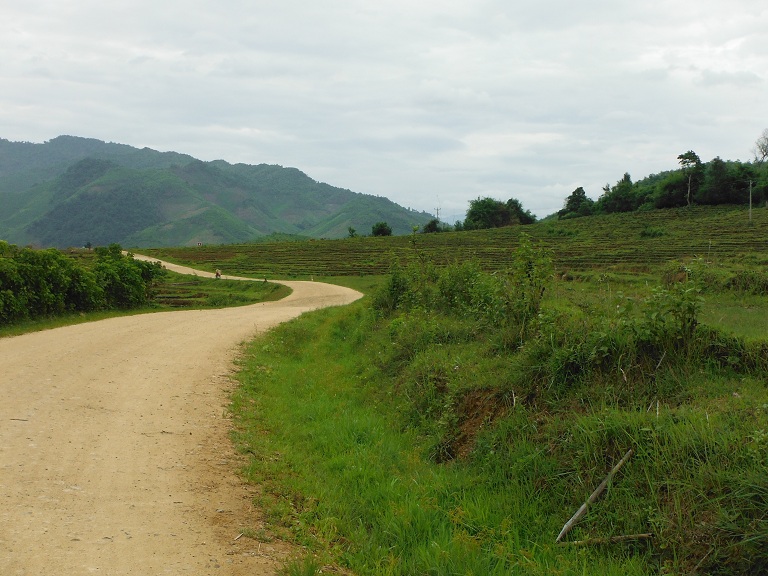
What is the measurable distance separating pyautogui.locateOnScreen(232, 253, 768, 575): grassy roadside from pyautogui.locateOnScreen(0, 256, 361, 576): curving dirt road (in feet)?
1.35

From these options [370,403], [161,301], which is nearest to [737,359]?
[370,403]

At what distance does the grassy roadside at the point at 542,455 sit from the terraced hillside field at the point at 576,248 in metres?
19.7

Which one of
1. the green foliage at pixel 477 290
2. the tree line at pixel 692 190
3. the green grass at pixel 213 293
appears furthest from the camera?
the tree line at pixel 692 190

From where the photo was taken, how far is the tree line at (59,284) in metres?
12.9

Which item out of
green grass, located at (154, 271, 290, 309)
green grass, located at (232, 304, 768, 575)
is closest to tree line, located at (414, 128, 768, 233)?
green grass, located at (154, 271, 290, 309)

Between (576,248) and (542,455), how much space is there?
41549 millimetres

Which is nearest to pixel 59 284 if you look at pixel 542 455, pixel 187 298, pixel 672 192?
pixel 187 298

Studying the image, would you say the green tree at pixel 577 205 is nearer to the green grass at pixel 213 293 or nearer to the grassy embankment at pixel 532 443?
the green grass at pixel 213 293

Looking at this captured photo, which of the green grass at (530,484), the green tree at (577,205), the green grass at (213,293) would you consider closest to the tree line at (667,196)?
the green tree at (577,205)

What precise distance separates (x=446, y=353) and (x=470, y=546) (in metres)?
4.12

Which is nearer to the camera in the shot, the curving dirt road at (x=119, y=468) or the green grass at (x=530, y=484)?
the curving dirt road at (x=119, y=468)

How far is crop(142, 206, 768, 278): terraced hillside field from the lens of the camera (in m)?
32.7

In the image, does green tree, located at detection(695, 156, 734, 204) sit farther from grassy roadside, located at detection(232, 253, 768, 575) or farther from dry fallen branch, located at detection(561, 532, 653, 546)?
dry fallen branch, located at detection(561, 532, 653, 546)

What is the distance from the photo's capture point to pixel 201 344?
11.7m
